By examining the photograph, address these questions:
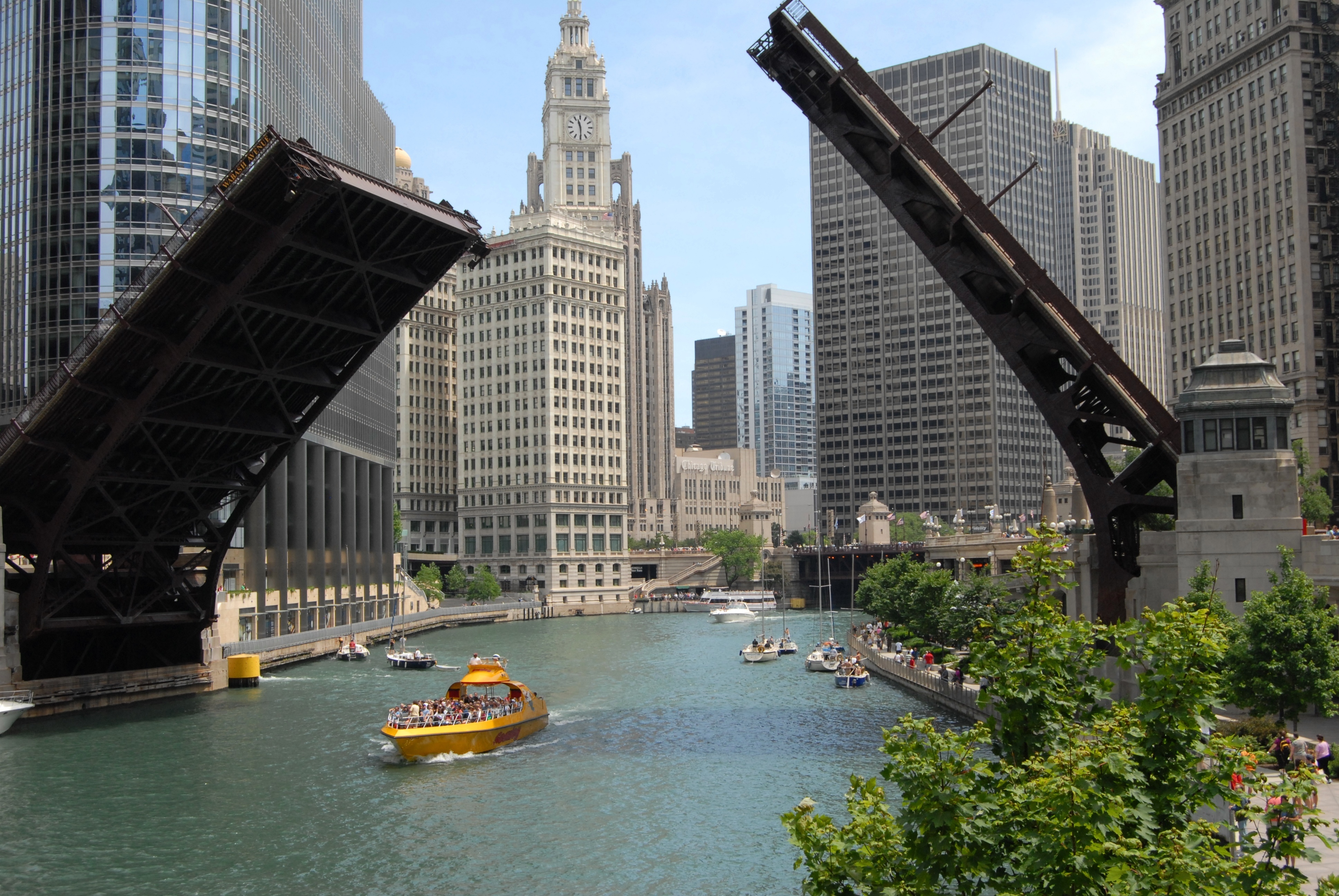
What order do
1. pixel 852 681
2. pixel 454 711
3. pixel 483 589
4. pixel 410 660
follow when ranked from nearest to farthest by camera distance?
pixel 454 711 → pixel 852 681 → pixel 410 660 → pixel 483 589

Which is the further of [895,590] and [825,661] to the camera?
[895,590]

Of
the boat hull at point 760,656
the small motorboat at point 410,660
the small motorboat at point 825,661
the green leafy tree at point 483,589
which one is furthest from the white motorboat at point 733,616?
the small motorboat at point 410,660

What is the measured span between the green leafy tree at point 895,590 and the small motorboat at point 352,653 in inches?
1443

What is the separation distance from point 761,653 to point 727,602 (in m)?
77.2

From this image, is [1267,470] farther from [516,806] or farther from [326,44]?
[326,44]

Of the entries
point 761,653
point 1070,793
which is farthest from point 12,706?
point 761,653

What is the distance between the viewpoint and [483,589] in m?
154

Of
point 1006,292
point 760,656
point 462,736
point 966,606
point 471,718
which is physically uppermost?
point 1006,292

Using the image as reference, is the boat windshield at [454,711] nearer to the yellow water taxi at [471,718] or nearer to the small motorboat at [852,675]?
the yellow water taxi at [471,718]

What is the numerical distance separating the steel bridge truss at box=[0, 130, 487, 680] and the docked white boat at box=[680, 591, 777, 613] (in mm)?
109972

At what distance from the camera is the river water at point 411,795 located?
29.5m

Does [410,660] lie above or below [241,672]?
below

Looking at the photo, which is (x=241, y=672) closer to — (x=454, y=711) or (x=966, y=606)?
(x=454, y=711)

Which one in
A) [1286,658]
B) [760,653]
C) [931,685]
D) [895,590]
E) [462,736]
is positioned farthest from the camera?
[895,590]
